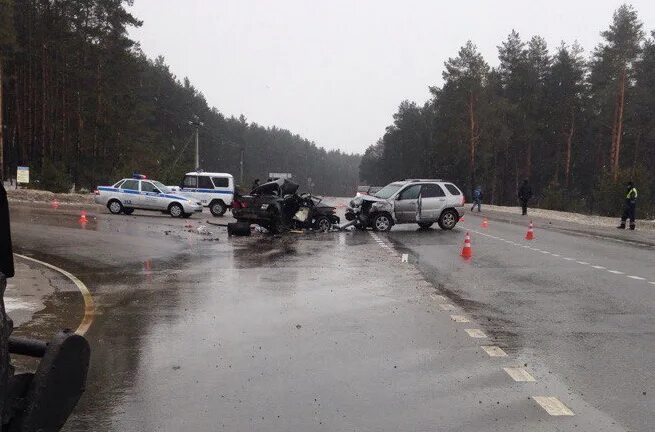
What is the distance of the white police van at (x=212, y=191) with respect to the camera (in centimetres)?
3328

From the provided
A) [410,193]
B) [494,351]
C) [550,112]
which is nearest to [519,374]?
[494,351]

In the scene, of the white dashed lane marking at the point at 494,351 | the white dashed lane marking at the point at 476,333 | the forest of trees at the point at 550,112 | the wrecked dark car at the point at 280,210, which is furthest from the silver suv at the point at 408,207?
the forest of trees at the point at 550,112

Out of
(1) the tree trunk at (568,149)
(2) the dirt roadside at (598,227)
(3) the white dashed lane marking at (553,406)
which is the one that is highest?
(1) the tree trunk at (568,149)

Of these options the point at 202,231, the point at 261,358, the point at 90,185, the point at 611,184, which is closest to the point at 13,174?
the point at 90,185

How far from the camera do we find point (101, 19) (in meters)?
52.4

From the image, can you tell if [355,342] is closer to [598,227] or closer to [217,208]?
[598,227]

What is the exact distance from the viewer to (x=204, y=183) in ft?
110

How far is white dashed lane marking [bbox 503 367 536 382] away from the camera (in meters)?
5.81

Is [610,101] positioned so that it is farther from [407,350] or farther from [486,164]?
[407,350]

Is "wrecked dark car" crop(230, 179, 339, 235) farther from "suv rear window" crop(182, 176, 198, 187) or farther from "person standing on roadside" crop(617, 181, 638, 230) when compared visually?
"person standing on roadside" crop(617, 181, 638, 230)

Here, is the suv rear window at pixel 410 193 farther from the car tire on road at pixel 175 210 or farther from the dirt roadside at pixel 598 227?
the car tire on road at pixel 175 210

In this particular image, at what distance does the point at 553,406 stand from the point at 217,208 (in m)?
29.4

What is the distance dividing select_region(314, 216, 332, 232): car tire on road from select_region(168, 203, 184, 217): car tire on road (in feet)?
28.8

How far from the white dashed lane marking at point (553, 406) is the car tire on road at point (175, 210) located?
86.0ft
